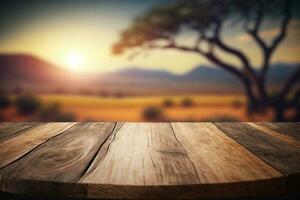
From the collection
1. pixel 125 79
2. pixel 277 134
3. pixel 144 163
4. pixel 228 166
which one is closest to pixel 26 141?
pixel 144 163

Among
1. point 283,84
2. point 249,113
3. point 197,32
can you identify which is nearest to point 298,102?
point 283,84

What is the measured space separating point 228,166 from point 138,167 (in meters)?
0.17

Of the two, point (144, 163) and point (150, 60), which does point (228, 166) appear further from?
point (150, 60)

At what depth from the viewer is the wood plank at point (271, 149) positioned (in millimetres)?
591

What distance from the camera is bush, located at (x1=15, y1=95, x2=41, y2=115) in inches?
247

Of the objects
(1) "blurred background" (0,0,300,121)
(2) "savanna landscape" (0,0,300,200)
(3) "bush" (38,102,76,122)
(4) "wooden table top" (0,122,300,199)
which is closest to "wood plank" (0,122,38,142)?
(4) "wooden table top" (0,122,300,199)

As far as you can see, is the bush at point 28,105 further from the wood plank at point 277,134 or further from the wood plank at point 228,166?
the wood plank at point 228,166

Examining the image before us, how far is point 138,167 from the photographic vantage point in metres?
0.62

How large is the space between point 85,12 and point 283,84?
3.64 m

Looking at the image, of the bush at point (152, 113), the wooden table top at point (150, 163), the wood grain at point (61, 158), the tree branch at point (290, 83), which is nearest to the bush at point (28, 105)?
the bush at point (152, 113)

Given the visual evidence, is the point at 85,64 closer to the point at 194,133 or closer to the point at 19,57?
the point at 19,57

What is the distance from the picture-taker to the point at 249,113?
6098 millimetres

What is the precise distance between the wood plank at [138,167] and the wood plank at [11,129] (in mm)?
314

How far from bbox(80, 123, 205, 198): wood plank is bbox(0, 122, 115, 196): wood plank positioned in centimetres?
3
